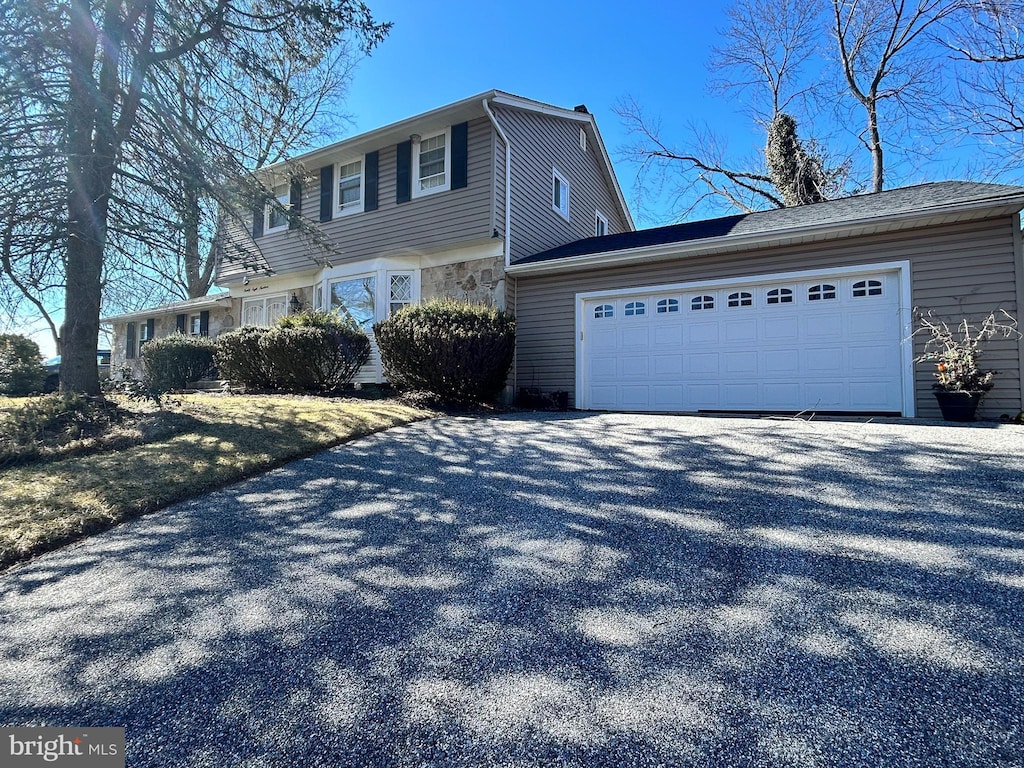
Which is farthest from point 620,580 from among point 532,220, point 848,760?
point 532,220

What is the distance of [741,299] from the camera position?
26.7ft

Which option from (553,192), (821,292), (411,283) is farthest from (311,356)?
(821,292)

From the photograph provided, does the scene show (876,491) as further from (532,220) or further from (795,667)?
(532,220)

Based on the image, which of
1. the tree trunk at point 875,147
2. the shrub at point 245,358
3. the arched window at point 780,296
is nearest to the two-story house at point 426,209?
the shrub at point 245,358

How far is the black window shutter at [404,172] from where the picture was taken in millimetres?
10305

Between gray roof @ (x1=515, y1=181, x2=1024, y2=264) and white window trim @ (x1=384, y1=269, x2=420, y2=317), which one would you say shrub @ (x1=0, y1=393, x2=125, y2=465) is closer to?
white window trim @ (x1=384, y1=269, x2=420, y2=317)

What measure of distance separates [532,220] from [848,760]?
10.2m

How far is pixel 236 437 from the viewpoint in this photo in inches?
214

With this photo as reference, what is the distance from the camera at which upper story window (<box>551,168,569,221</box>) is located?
11.7 metres

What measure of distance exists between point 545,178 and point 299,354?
21.1 feet

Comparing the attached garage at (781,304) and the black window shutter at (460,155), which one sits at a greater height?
the black window shutter at (460,155)

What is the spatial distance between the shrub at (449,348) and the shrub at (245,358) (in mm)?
2515

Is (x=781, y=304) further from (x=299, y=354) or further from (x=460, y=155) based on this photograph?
(x=299, y=354)

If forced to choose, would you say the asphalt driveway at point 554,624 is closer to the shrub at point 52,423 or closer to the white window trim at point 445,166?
the shrub at point 52,423
